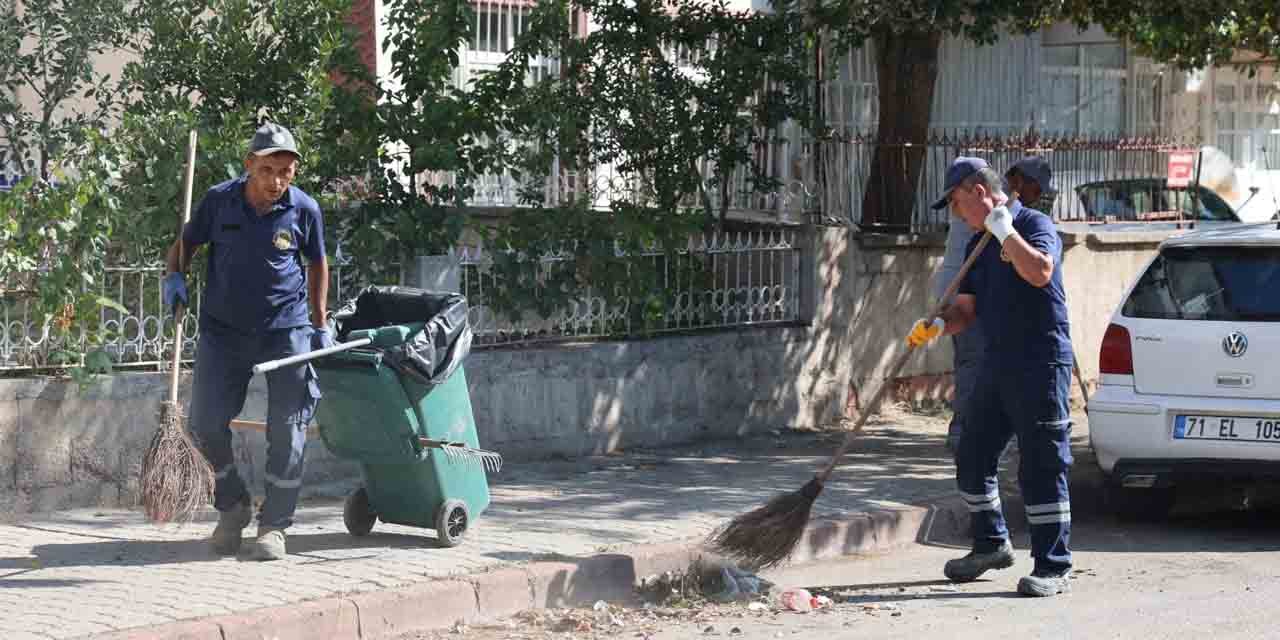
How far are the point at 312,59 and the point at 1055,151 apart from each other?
747cm

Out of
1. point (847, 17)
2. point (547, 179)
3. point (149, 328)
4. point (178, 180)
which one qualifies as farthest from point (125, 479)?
point (847, 17)

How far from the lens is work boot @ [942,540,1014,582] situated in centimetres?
744

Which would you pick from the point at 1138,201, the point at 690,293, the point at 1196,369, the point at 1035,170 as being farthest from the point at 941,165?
the point at 1196,369

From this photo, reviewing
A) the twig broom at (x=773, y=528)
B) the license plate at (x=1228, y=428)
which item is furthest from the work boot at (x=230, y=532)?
the license plate at (x=1228, y=428)

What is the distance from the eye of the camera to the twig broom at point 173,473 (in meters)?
6.94

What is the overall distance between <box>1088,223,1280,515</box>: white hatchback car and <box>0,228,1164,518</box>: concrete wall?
2.99m

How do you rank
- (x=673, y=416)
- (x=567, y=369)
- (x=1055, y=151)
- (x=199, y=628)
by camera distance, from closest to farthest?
(x=199, y=628) → (x=567, y=369) → (x=673, y=416) → (x=1055, y=151)

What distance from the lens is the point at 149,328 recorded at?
868 centimetres

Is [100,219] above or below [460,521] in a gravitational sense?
above

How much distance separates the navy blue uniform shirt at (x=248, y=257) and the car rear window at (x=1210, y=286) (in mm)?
4281

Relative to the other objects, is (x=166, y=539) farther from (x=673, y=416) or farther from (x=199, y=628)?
(x=673, y=416)

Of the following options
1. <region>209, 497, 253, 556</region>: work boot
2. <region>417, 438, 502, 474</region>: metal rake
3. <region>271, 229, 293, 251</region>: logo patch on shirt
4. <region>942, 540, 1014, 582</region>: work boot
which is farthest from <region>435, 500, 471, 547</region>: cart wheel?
<region>942, 540, 1014, 582</region>: work boot

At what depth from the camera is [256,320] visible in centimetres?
713

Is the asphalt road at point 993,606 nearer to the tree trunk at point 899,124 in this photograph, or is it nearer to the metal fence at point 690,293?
the metal fence at point 690,293
